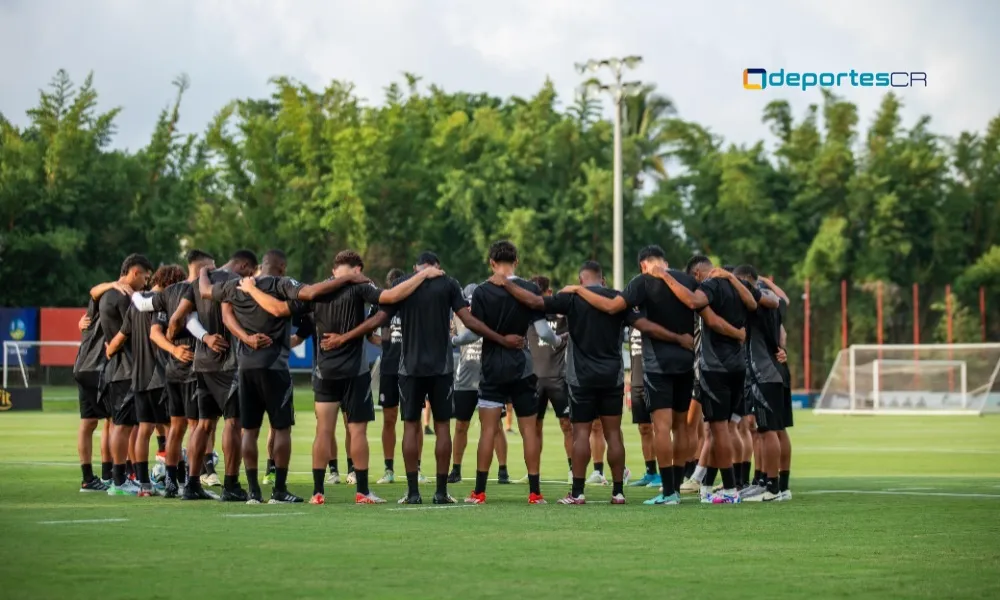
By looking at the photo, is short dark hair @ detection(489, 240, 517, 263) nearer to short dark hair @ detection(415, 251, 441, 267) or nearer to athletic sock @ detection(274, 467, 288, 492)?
short dark hair @ detection(415, 251, 441, 267)

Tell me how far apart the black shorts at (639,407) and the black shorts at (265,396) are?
14.4 feet

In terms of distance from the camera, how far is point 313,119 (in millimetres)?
66062

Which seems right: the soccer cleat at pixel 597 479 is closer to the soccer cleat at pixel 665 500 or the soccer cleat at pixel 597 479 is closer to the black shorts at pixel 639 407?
the black shorts at pixel 639 407

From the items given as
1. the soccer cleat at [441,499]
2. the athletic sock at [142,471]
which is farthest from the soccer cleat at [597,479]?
the athletic sock at [142,471]

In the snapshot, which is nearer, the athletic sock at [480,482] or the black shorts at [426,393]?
the black shorts at [426,393]

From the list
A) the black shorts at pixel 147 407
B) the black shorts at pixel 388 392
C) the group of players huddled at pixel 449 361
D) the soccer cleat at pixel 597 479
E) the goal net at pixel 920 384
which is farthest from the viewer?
the goal net at pixel 920 384

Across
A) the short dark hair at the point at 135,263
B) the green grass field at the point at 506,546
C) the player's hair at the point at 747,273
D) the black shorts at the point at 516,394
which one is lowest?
the green grass field at the point at 506,546

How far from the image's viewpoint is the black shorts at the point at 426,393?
13.6 metres

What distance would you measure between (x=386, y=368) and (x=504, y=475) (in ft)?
6.48

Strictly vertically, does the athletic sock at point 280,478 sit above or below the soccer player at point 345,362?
below

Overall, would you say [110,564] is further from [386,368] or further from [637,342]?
[637,342]

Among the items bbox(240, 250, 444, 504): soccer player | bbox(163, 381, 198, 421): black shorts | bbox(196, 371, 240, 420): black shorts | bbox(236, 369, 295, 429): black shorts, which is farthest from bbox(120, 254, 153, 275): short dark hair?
bbox(236, 369, 295, 429): black shorts

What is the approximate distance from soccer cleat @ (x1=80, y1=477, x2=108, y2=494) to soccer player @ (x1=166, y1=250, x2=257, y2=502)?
4.86 ft

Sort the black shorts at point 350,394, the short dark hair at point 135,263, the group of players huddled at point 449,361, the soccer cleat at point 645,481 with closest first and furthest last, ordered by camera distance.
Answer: the group of players huddled at point 449,361, the black shorts at point 350,394, the short dark hair at point 135,263, the soccer cleat at point 645,481
